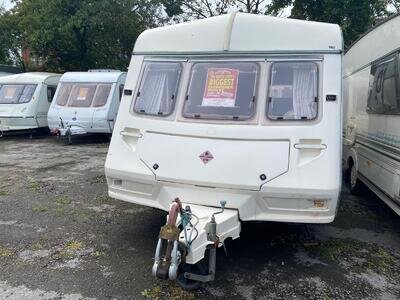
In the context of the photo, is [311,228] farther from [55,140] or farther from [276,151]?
[55,140]

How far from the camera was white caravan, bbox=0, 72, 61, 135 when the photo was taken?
14477 mm

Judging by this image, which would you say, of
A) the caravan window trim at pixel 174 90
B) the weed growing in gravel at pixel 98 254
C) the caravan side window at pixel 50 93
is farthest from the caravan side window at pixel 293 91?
the caravan side window at pixel 50 93

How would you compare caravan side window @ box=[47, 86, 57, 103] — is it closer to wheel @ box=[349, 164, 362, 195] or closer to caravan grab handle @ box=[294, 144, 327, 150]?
wheel @ box=[349, 164, 362, 195]

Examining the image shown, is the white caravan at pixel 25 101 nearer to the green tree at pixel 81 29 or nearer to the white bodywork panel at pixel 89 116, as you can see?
the white bodywork panel at pixel 89 116

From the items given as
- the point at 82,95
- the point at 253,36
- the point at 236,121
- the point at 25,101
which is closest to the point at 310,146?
the point at 236,121

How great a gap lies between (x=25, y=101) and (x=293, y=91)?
40.7 feet

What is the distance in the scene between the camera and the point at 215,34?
A: 186 inches

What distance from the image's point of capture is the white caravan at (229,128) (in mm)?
4082

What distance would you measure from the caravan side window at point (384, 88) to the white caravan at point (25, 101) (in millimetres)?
11546

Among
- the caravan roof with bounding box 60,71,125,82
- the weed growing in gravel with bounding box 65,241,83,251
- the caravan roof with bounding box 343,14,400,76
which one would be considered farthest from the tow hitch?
the caravan roof with bounding box 60,71,125,82

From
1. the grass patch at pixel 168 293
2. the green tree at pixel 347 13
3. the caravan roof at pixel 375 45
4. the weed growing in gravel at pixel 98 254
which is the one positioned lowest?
the grass patch at pixel 168 293

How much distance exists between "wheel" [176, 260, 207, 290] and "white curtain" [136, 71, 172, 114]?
178 centimetres

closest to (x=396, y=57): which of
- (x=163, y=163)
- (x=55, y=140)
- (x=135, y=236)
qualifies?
(x=163, y=163)

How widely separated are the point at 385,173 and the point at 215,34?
2.94 meters
